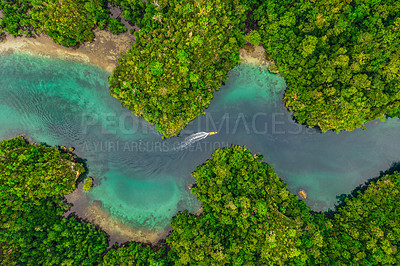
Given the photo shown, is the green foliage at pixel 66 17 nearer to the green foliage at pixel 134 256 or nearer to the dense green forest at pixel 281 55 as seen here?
the dense green forest at pixel 281 55

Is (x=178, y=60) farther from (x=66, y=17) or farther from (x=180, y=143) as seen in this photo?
(x=66, y=17)

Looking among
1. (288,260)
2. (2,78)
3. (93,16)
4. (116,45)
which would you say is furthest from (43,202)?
(288,260)

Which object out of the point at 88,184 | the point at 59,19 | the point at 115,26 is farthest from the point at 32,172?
the point at 115,26

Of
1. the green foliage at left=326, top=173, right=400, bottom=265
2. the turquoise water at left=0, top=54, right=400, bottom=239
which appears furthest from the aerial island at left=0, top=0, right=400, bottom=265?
the turquoise water at left=0, top=54, right=400, bottom=239

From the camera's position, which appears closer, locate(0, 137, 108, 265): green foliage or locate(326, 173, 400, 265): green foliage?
locate(326, 173, 400, 265): green foliage

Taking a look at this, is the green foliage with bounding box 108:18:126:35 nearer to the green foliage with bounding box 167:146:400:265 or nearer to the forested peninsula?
the forested peninsula

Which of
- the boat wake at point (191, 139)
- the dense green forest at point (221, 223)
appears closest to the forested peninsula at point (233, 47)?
the boat wake at point (191, 139)

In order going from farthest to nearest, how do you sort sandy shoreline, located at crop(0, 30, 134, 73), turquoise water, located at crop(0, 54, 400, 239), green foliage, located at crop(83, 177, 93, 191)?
1. turquoise water, located at crop(0, 54, 400, 239)
2. sandy shoreline, located at crop(0, 30, 134, 73)
3. green foliage, located at crop(83, 177, 93, 191)
